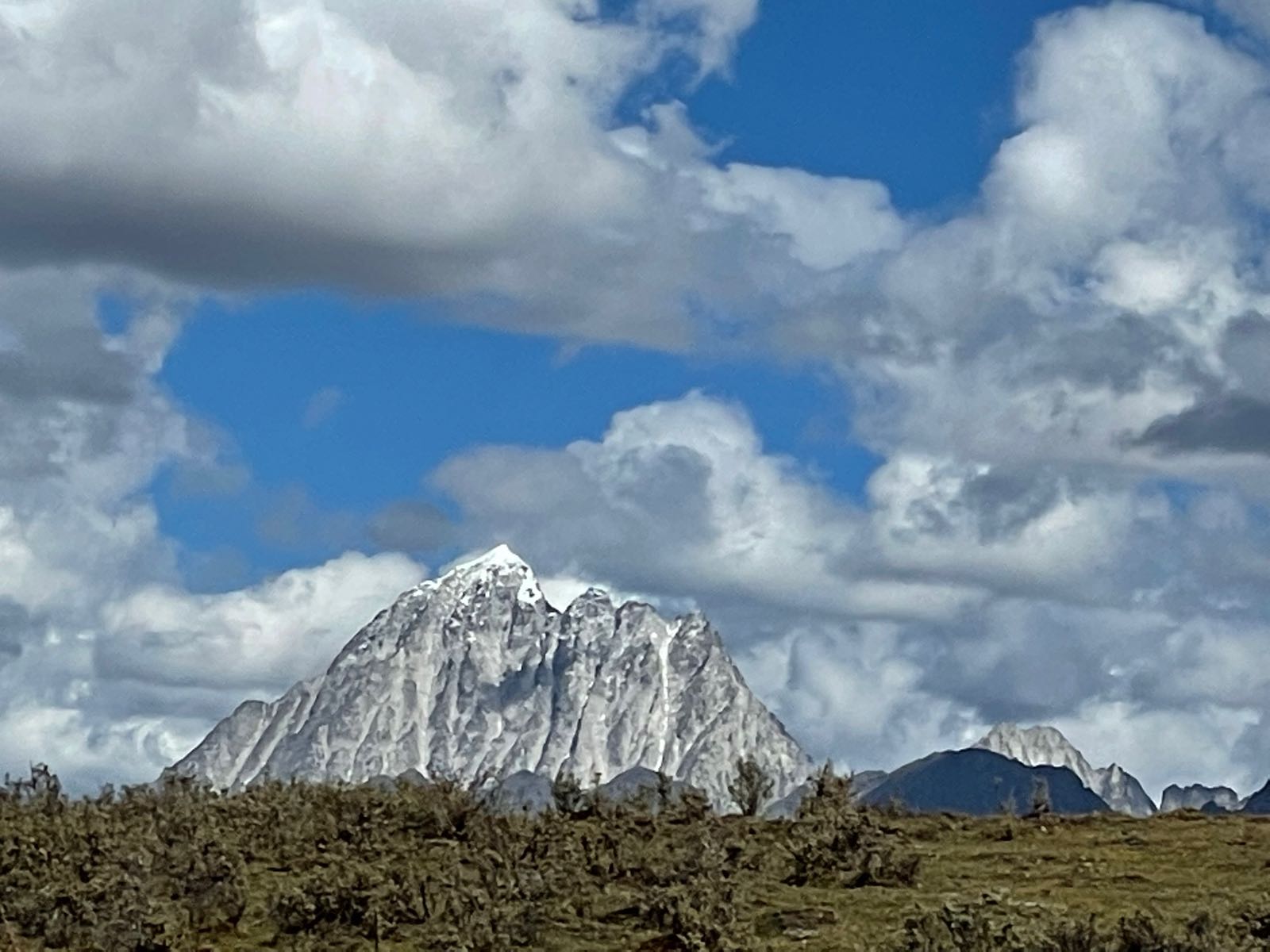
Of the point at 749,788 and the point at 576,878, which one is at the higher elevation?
the point at 749,788

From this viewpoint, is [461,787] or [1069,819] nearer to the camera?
[461,787]

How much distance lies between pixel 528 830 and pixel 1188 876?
11.8 metres

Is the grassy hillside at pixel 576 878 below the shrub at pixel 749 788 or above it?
below

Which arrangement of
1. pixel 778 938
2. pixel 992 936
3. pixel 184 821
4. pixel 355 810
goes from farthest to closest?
pixel 355 810, pixel 184 821, pixel 778 938, pixel 992 936

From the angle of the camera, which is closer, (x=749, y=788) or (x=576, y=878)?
(x=576, y=878)

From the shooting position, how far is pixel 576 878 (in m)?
37.1

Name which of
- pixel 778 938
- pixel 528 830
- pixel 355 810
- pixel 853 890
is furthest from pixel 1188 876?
→ pixel 355 810

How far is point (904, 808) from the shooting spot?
4956 centimetres

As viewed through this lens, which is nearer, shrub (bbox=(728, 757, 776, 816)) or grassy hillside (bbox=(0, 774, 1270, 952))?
grassy hillside (bbox=(0, 774, 1270, 952))

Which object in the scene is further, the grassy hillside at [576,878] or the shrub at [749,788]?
the shrub at [749,788]

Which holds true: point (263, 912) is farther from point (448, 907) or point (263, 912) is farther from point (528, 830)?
point (528, 830)

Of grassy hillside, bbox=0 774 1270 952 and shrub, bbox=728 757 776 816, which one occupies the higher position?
shrub, bbox=728 757 776 816

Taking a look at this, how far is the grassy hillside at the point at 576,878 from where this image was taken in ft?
108

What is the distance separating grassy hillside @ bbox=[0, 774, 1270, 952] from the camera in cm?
3294
